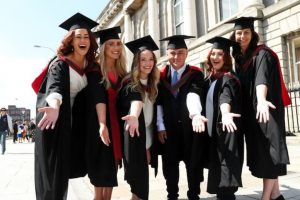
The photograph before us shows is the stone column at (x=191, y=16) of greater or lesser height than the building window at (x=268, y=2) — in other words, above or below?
above

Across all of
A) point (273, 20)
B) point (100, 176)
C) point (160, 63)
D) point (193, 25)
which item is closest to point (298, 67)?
point (273, 20)

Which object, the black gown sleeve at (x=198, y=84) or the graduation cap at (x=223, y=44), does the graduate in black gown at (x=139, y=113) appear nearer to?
the black gown sleeve at (x=198, y=84)

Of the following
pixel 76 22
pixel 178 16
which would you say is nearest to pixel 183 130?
pixel 76 22

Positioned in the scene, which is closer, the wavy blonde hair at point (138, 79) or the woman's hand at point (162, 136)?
the wavy blonde hair at point (138, 79)

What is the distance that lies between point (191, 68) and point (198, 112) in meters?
0.68

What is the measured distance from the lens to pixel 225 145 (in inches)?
129

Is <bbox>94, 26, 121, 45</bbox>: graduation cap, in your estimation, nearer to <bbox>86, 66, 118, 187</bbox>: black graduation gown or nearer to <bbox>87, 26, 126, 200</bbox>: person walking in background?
<bbox>87, 26, 126, 200</bbox>: person walking in background

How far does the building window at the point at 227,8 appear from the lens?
1636 cm

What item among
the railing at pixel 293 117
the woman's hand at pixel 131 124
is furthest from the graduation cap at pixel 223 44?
the railing at pixel 293 117

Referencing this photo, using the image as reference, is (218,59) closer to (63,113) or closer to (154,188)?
(63,113)

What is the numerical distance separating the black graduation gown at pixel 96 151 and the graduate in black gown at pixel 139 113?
0.17 metres

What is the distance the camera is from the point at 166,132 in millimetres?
3738

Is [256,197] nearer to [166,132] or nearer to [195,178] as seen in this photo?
[195,178]

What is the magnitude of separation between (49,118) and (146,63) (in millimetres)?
1264
